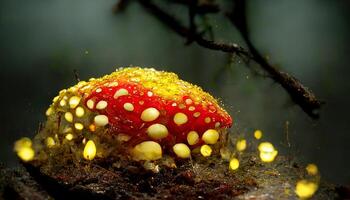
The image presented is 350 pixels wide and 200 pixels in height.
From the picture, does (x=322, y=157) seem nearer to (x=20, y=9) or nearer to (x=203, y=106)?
(x=203, y=106)

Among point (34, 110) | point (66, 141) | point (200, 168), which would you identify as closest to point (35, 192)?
point (66, 141)

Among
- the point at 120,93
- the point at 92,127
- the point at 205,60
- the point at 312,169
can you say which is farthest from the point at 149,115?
the point at 205,60

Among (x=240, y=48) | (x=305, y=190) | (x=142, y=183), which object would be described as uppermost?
(x=240, y=48)

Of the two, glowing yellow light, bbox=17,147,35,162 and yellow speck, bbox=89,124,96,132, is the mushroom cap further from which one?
glowing yellow light, bbox=17,147,35,162

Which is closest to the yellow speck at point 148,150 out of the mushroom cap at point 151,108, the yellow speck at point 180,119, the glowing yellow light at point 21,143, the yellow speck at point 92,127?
the mushroom cap at point 151,108

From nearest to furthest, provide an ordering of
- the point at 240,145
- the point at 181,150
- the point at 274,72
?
the point at 274,72 → the point at 181,150 → the point at 240,145

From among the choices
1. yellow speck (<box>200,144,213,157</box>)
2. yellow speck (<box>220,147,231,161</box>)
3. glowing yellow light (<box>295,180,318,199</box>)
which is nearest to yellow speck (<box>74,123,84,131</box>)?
yellow speck (<box>200,144,213,157</box>)

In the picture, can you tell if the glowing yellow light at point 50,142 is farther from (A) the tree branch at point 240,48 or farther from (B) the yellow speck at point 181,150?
(A) the tree branch at point 240,48

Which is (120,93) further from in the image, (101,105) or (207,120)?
(207,120)
